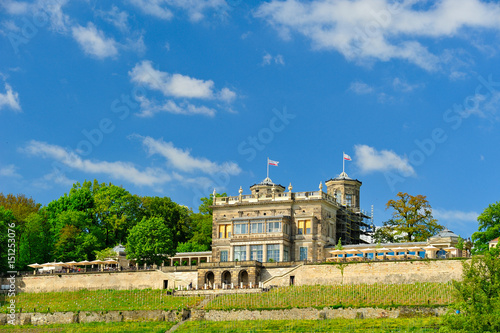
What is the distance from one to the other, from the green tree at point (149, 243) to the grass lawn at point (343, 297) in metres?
12.2

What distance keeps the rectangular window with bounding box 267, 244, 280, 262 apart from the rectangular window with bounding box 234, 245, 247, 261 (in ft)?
8.03

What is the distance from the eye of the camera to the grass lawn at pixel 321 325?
5612 cm

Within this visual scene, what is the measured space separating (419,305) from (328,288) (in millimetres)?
10016

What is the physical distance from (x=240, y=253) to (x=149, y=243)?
883 centimetres

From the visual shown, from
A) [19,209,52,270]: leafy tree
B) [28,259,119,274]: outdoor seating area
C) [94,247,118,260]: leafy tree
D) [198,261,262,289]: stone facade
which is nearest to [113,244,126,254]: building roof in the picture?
[94,247,118,260]: leafy tree

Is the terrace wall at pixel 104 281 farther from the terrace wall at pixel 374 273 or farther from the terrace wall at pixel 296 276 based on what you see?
the terrace wall at pixel 374 273

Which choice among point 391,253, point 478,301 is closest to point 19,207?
point 391,253

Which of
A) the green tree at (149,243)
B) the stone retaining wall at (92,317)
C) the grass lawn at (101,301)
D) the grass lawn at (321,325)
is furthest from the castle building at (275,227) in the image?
the grass lawn at (321,325)

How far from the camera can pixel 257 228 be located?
80312 mm

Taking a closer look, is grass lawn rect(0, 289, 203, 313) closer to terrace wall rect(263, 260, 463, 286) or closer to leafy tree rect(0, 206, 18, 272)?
leafy tree rect(0, 206, 18, 272)

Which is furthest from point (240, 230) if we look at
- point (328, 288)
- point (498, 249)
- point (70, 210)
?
point (498, 249)

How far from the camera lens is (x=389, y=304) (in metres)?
62.8

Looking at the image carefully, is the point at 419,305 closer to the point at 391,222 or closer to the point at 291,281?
the point at 291,281

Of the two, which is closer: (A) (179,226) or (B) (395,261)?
(B) (395,261)
